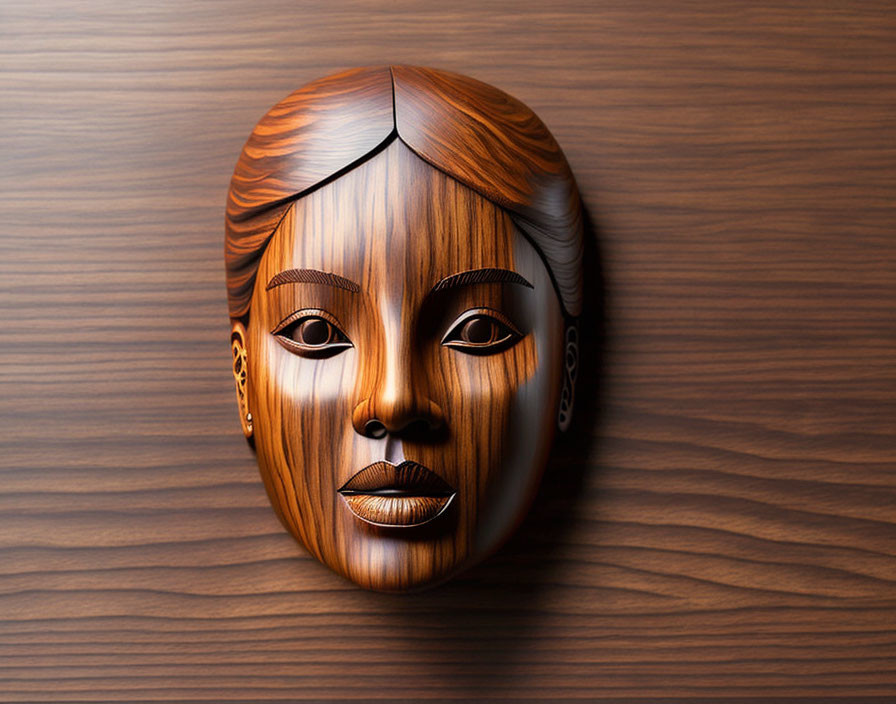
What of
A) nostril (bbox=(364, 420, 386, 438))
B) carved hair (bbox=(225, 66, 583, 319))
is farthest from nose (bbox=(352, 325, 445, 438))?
carved hair (bbox=(225, 66, 583, 319))

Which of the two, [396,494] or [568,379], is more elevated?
[568,379]

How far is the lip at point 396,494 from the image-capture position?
1.86ft

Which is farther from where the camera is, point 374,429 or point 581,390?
point 581,390

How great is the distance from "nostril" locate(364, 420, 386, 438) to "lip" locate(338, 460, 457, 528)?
2 centimetres

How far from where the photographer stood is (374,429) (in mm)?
568

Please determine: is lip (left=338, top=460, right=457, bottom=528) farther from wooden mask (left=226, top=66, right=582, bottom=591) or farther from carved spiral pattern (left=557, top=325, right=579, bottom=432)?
carved spiral pattern (left=557, top=325, right=579, bottom=432)

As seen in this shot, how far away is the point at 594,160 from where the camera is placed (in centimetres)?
71

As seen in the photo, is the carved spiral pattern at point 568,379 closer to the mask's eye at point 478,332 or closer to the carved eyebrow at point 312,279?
the mask's eye at point 478,332

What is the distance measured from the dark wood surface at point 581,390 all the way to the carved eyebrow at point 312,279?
→ 13 centimetres

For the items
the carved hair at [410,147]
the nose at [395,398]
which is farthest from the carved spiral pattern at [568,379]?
the nose at [395,398]

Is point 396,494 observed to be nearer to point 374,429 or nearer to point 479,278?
point 374,429

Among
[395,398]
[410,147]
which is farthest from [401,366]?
[410,147]

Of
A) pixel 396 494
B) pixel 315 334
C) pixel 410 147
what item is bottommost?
pixel 396 494

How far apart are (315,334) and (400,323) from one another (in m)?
0.07
